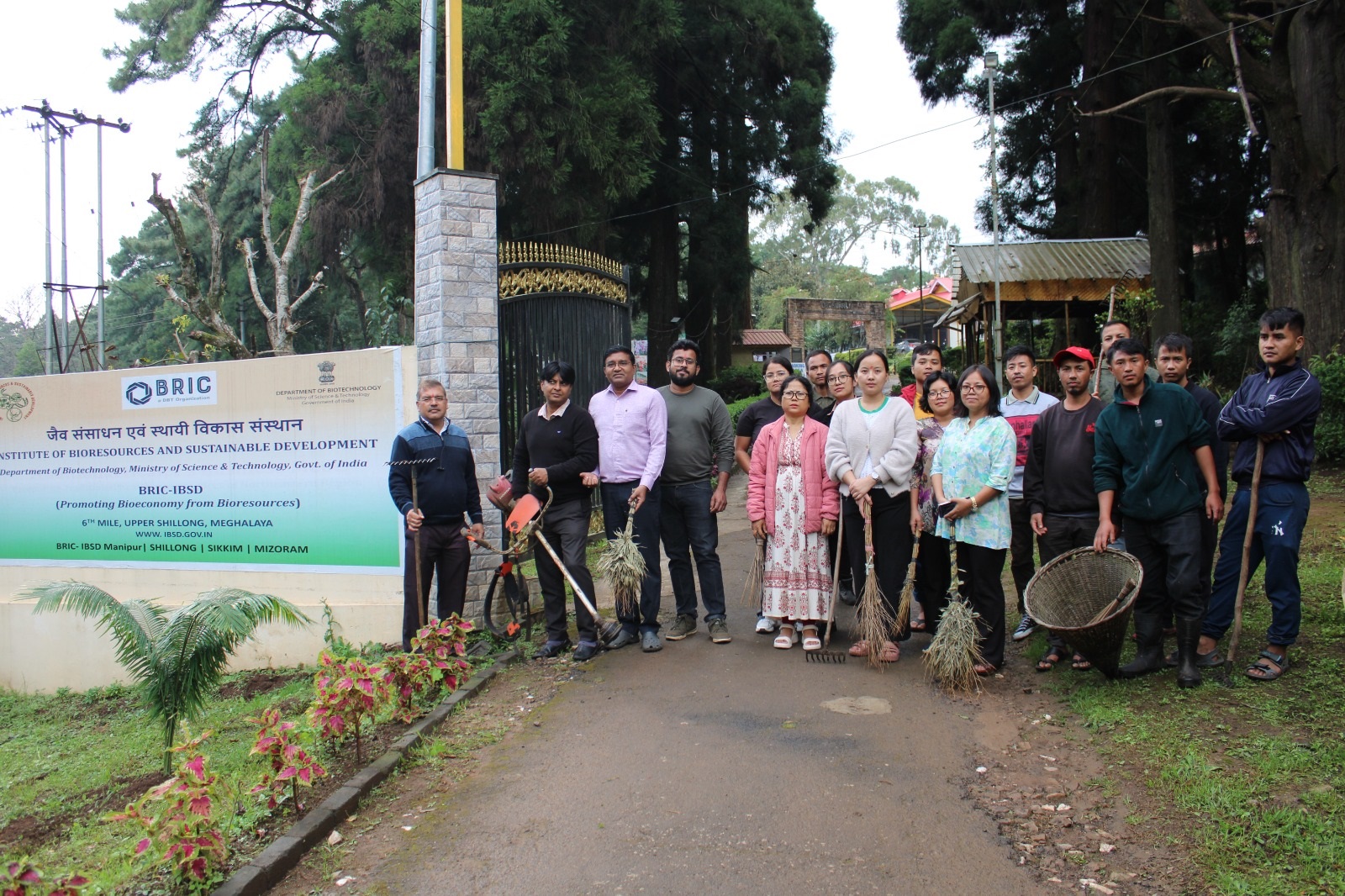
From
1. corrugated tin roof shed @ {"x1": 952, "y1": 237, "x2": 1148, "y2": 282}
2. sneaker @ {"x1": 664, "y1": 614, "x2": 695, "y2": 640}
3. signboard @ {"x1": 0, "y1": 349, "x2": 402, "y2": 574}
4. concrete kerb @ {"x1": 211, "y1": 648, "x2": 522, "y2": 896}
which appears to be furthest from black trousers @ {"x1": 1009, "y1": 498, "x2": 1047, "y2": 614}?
corrugated tin roof shed @ {"x1": 952, "y1": 237, "x2": 1148, "y2": 282}

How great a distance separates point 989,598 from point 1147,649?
2.51 feet

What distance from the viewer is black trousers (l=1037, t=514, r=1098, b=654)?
484 centimetres

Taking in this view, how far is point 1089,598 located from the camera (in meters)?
4.59

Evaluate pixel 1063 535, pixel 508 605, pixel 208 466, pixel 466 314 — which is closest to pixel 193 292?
pixel 208 466

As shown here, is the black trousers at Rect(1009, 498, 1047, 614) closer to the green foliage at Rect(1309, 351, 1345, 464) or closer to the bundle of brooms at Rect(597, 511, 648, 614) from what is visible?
the bundle of brooms at Rect(597, 511, 648, 614)

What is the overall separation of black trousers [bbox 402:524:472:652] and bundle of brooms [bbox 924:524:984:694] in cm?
276

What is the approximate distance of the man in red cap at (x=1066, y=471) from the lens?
15.8 ft

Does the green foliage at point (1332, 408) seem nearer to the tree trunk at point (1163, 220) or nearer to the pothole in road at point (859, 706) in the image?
the tree trunk at point (1163, 220)

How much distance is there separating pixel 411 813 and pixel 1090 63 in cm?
1748

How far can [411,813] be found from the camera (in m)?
3.63

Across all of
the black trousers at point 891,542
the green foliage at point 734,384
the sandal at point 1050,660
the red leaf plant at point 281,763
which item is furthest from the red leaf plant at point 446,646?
the green foliage at point 734,384

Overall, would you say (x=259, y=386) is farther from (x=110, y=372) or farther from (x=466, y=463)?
(x=466, y=463)

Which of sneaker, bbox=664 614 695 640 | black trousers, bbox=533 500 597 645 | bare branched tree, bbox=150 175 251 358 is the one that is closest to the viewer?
black trousers, bbox=533 500 597 645

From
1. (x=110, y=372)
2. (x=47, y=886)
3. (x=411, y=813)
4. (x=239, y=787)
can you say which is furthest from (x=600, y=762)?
(x=110, y=372)
